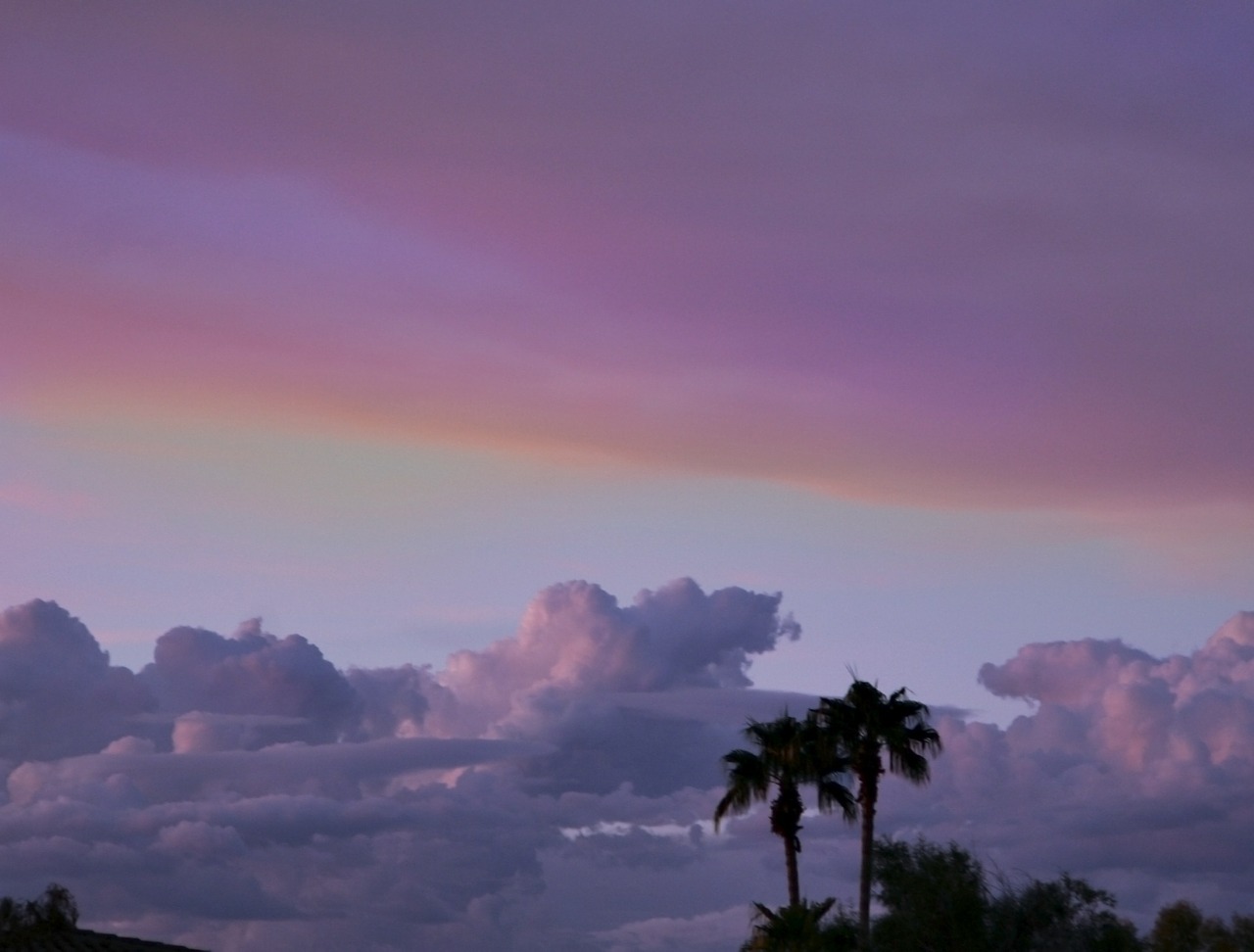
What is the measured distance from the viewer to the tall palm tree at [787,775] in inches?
2367

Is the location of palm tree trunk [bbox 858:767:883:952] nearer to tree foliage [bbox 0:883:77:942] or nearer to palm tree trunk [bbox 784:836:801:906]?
palm tree trunk [bbox 784:836:801:906]

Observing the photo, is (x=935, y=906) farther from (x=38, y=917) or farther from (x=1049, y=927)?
(x=38, y=917)

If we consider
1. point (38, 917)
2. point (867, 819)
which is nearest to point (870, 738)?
point (867, 819)

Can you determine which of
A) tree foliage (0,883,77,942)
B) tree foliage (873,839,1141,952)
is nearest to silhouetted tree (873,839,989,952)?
tree foliage (873,839,1141,952)

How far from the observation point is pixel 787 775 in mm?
60531

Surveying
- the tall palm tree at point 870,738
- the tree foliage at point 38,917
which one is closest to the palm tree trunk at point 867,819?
the tall palm tree at point 870,738

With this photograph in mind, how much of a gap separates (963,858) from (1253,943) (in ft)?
84.0

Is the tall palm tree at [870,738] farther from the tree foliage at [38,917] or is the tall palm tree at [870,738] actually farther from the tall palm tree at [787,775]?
the tree foliage at [38,917]

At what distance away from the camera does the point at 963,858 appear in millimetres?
67875

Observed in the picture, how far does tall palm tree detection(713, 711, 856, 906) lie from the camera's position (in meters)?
60.1

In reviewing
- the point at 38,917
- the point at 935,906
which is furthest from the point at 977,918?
the point at 38,917

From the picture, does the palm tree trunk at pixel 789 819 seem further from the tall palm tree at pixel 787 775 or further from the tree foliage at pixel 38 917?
the tree foliage at pixel 38 917

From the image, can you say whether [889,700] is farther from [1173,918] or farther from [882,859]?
[1173,918]

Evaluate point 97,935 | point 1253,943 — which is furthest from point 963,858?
point 97,935
